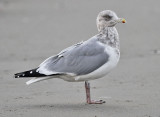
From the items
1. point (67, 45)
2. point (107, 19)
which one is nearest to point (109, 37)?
point (107, 19)

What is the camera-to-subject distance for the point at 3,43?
1274 centimetres

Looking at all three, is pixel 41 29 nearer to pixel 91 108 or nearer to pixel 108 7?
pixel 108 7

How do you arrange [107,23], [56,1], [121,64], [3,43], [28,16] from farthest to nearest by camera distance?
[56,1]
[28,16]
[3,43]
[121,64]
[107,23]

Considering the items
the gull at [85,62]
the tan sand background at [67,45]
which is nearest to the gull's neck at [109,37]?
the gull at [85,62]

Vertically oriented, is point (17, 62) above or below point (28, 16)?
below

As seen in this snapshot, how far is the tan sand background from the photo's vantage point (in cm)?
642

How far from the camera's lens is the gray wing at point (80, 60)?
263 inches

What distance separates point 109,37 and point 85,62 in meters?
0.48

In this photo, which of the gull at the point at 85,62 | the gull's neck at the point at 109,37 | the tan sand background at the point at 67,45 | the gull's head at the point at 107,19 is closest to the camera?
the tan sand background at the point at 67,45

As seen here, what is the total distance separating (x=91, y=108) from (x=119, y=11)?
11183 mm

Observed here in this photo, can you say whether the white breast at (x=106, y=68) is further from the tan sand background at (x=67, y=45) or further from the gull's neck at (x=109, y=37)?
the tan sand background at (x=67, y=45)

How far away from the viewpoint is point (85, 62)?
677cm

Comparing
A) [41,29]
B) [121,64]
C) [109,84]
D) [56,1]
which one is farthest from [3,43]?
[56,1]

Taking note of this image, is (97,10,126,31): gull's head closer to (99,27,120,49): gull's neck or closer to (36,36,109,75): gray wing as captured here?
(99,27,120,49): gull's neck
